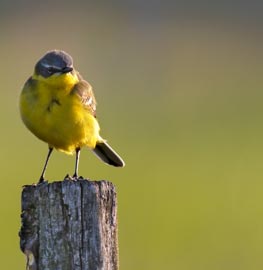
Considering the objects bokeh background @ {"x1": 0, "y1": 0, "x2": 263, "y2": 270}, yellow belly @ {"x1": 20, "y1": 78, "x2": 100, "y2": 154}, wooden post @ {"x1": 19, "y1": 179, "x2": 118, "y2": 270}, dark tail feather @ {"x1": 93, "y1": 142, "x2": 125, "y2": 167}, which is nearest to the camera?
wooden post @ {"x1": 19, "y1": 179, "x2": 118, "y2": 270}

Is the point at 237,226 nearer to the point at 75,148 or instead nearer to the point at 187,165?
the point at 187,165

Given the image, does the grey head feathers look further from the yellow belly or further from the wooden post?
the wooden post

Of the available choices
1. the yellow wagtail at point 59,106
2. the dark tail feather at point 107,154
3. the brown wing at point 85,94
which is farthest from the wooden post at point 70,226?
the dark tail feather at point 107,154

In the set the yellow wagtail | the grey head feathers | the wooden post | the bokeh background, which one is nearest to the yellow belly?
the yellow wagtail

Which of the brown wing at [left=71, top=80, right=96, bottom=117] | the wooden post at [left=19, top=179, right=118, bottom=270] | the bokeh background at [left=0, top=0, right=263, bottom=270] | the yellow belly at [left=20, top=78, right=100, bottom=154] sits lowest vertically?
the wooden post at [left=19, top=179, right=118, bottom=270]

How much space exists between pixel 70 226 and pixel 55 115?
231 centimetres

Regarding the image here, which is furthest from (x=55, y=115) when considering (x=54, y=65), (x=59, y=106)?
(x=54, y=65)

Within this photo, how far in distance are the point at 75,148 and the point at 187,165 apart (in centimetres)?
827

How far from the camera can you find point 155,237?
554 inches

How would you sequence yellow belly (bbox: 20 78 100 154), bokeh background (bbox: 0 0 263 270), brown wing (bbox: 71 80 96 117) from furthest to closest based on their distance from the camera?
bokeh background (bbox: 0 0 263 270), brown wing (bbox: 71 80 96 117), yellow belly (bbox: 20 78 100 154)

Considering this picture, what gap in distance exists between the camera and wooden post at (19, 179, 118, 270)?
6355 millimetres

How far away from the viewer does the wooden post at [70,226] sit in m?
6.36

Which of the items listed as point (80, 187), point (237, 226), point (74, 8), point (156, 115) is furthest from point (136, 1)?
point (80, 187)

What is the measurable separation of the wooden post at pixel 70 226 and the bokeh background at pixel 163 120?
591 centimetres
